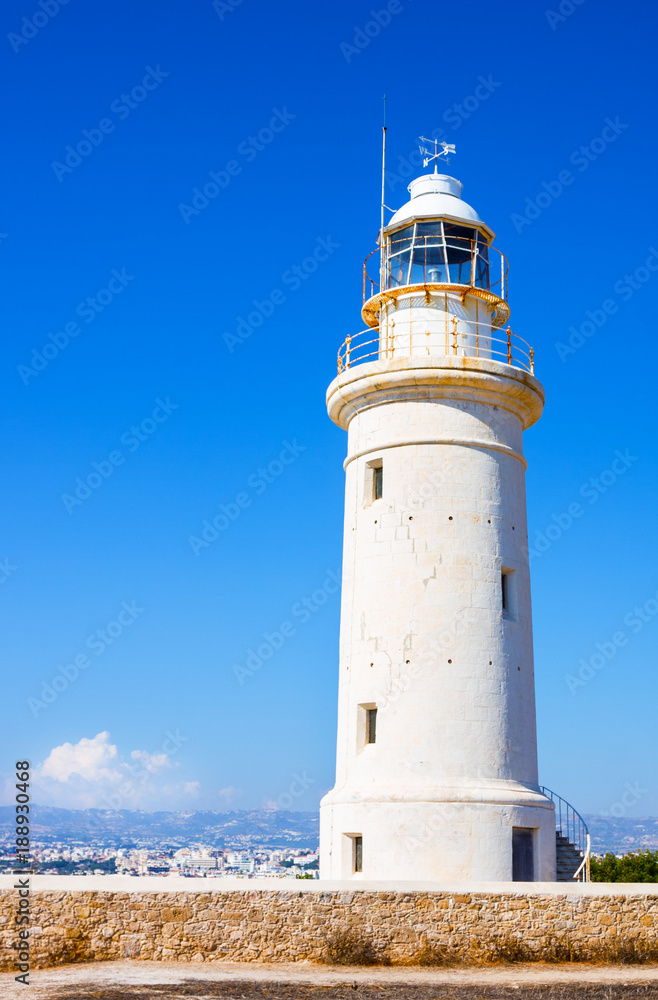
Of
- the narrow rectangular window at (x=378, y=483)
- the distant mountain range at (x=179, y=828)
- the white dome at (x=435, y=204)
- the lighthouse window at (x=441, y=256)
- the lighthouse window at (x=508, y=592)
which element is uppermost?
the white dome at (x=435, y=204)

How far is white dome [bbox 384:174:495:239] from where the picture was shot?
17484 millimetres

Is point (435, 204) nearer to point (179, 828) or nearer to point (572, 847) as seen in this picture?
point (572, 847)

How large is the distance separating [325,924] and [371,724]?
511cm

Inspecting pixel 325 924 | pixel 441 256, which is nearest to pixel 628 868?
pixel 325 924

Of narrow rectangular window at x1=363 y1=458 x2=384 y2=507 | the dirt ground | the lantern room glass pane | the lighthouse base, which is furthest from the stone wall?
the lantern room glass pane

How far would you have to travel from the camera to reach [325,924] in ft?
34.0

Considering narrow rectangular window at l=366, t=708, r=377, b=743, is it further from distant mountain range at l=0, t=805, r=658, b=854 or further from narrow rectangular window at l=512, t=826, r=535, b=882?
distant mountain range at l=0, t=805, r=658, b=854

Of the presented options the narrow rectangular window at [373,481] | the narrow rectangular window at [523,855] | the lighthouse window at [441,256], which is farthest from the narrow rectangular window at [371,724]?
the lighthouse window at [441,256]

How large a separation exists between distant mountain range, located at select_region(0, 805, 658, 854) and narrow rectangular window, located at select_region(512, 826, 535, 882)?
9792 millimetres

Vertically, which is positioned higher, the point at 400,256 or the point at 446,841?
the point at 400,256

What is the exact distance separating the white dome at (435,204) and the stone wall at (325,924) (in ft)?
37.2

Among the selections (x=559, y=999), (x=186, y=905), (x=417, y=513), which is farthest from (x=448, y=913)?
(x=417, y=513)

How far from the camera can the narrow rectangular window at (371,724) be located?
50.1ft

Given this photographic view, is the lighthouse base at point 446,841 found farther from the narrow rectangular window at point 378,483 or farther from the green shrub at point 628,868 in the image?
the green shrub at point 628,868
